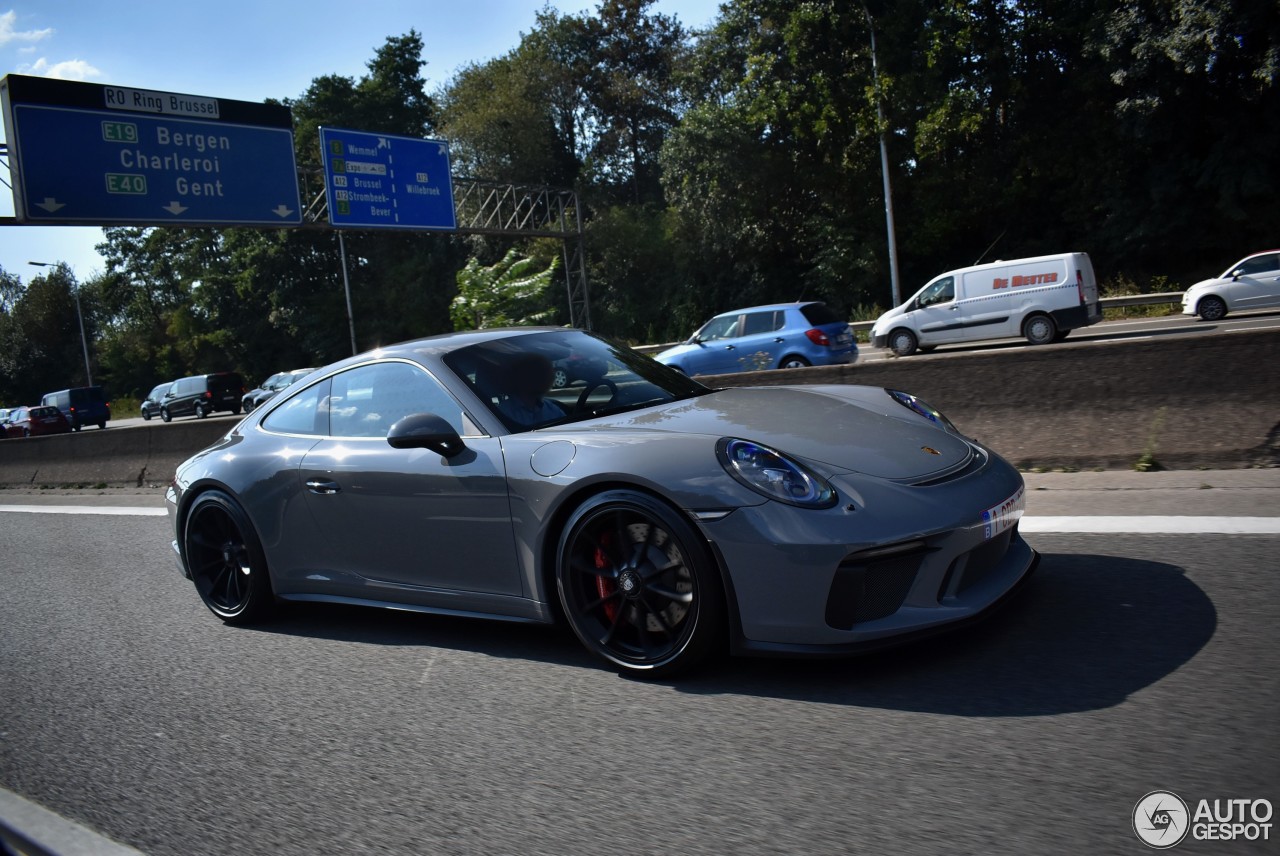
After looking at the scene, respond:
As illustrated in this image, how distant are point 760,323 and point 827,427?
1530cm

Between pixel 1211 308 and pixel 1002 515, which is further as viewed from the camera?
pixel 1211 308

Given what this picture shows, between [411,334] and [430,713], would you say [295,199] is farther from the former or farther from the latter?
[411,334]

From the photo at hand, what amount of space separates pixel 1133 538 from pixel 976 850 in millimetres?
2927

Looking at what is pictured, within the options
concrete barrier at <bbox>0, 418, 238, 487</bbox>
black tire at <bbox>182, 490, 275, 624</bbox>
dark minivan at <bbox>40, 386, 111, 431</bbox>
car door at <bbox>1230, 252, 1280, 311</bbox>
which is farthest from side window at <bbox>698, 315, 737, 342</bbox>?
dark minivan at <bbox>40, 386, 111, 431</bbox>

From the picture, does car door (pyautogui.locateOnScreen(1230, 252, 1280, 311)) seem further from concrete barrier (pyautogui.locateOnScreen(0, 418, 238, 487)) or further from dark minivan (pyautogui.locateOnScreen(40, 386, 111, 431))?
dark minivan (pyautogui.locateOnScreen(40, 386, 111, 431))

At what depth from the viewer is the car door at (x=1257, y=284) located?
66.7 ft

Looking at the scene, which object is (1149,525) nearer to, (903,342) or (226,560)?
(226,560)

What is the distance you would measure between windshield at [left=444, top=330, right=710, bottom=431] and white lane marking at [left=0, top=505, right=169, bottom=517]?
610 cm

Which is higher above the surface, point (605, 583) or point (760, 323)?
point (760, 323)

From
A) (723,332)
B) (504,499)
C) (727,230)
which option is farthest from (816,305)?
(727,230)

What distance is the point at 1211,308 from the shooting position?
20.9m

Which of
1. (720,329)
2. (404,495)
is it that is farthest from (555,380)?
(720,329)

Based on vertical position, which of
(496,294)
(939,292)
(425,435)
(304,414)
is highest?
(496,294)

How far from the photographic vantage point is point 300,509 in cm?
480
